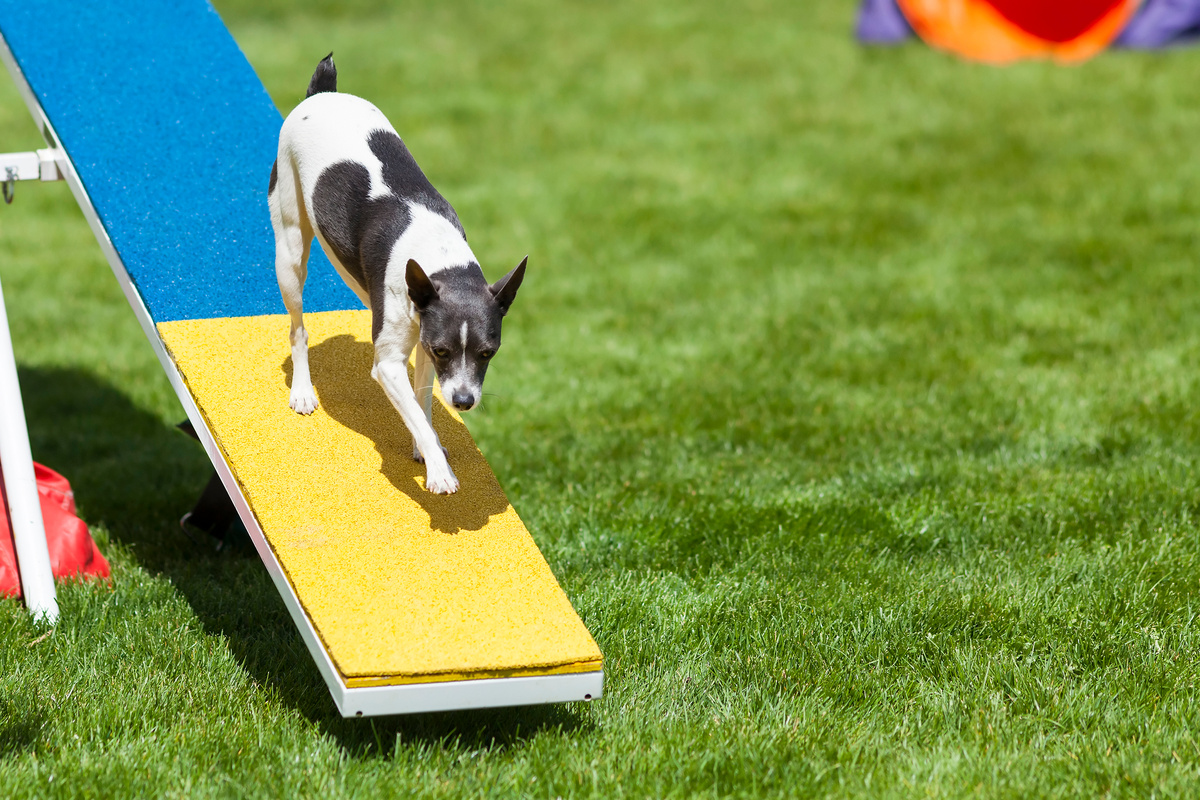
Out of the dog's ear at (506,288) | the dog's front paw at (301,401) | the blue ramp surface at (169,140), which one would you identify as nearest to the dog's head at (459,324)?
the dog's ear at (506,288)

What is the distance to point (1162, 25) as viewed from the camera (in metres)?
13.6

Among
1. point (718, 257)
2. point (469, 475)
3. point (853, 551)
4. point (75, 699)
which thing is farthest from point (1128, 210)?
point (75, 699)

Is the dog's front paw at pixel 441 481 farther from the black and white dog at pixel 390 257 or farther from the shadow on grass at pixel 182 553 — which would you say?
the shadow on grass at pixel 182 553

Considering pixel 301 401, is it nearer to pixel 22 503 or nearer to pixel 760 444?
pixel 22 503

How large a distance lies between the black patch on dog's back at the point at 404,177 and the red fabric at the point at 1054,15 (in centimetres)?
1194

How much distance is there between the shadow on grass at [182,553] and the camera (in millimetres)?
4301

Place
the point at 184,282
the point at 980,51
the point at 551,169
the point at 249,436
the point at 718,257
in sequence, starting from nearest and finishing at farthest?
the point at 249,436
the point at 184,282
the point at 718,257
the point at 551,169
the point at 980,51

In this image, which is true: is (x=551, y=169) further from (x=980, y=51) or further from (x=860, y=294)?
(x=980, y=51)

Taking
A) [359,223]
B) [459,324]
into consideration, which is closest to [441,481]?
[459,324]

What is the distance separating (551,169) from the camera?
12.5m

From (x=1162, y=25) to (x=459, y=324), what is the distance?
40.0 feet

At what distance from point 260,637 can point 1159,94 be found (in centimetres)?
1117

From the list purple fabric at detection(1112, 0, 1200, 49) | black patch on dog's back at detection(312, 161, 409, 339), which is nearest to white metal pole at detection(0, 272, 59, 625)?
black patch on dog's back at detection(312, 161, 409, 339)

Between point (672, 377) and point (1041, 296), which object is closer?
point (672, 377)
